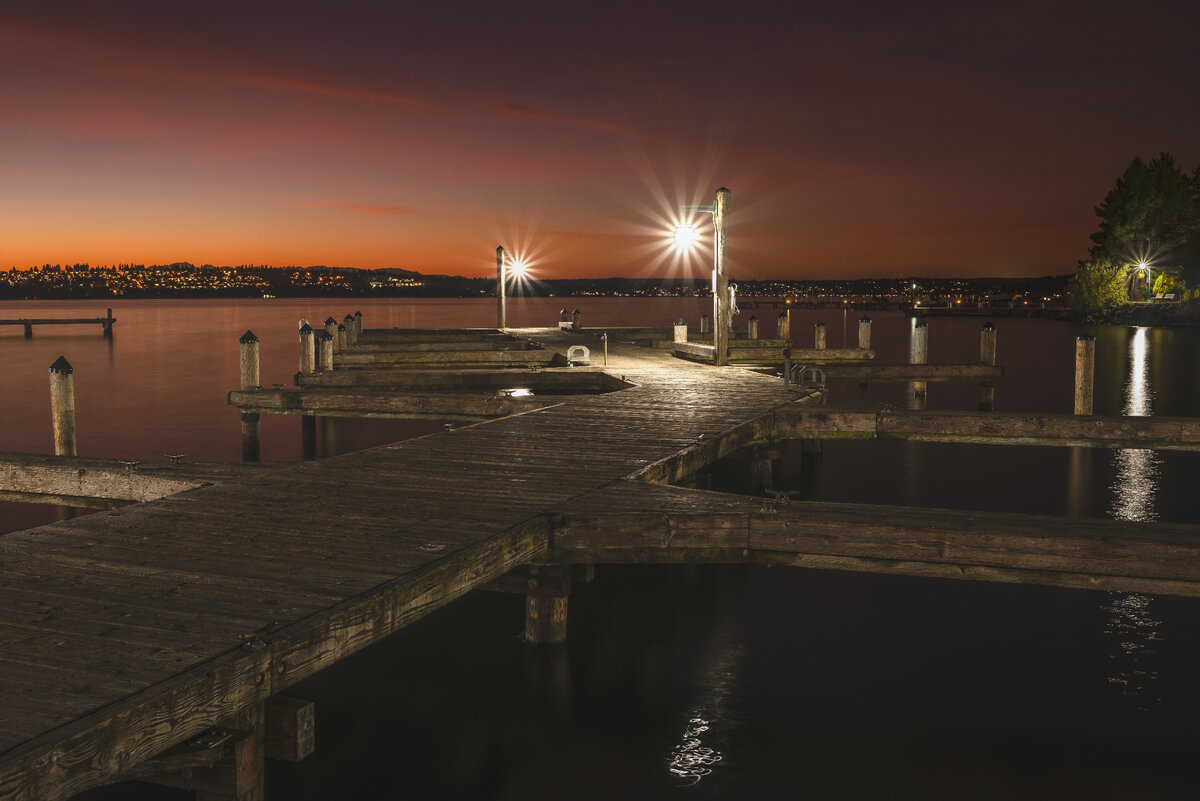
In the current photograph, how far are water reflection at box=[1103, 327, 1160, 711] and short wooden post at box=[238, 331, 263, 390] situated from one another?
521 inches

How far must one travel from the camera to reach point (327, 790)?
684 cm

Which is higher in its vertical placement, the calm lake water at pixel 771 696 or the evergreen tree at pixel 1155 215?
the evergreen tree at pixel 1155 215

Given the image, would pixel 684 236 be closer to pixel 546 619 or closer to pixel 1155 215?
pixel 546 619

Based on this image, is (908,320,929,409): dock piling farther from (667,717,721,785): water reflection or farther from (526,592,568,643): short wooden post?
(667,717,721,785): water reflection

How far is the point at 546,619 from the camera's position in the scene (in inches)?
330

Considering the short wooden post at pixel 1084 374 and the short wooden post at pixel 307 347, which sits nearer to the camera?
the short wooden post at pixel 1084 374

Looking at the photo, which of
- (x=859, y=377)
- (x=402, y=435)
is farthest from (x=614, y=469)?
(x=402, y=435)

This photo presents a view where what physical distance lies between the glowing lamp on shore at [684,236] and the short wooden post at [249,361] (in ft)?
29.3

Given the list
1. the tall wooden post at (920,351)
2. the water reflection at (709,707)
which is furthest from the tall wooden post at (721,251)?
the water reflection at (709,707)

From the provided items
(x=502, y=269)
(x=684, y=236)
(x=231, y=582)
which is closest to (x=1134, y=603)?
(x=231, y=582)

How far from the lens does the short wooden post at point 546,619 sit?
8276mm

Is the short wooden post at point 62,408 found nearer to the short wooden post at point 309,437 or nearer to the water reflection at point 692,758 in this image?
the short wooden post at point 309,437

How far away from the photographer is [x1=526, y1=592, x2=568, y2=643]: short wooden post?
8276 millimetres

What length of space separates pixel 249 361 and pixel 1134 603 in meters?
13.7
